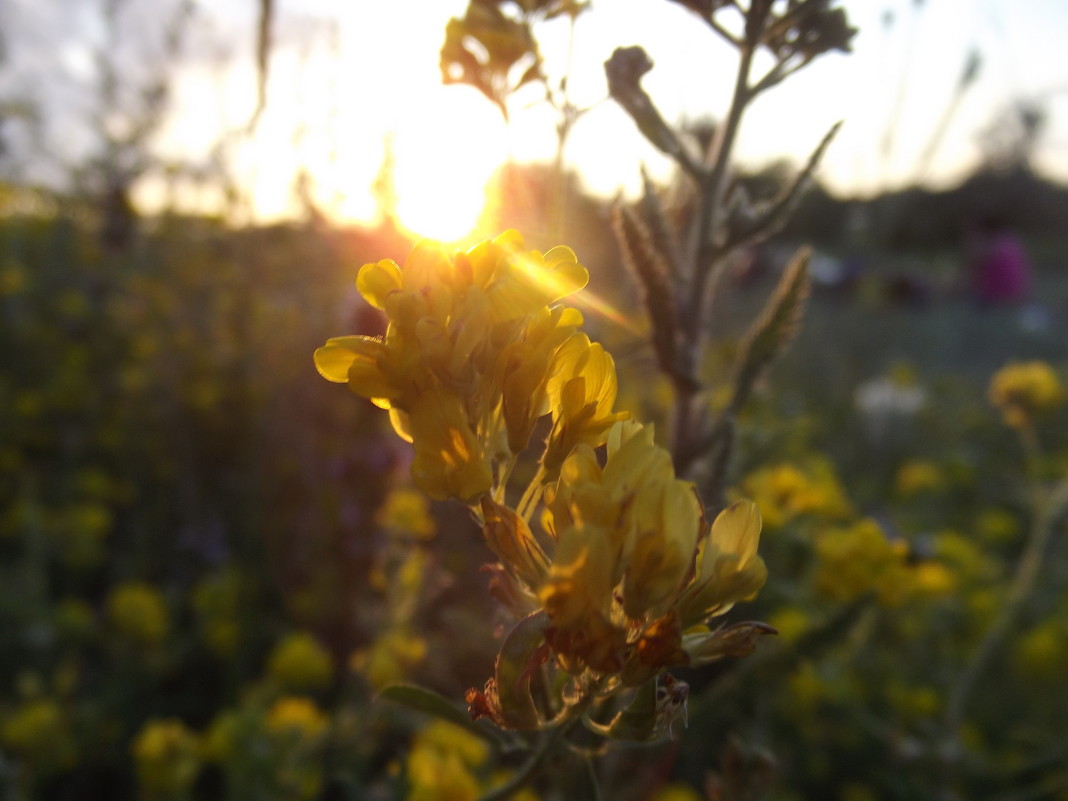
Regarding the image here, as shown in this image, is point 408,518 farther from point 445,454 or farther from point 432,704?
point 445,454

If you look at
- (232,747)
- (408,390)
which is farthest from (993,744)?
(408,390)

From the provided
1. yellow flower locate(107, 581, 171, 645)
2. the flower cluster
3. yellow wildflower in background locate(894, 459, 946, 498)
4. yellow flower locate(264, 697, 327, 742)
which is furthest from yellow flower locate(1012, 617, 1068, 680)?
yellow flower locate(107, 581, 171, 645)

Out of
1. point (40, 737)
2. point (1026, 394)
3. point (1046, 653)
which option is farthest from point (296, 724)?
point (1026, 394)

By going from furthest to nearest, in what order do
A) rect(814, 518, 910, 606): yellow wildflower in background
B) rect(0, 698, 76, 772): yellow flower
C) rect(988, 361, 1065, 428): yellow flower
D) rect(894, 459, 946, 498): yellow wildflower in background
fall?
rect(894, 459, 946, 498): yellow wildflower in background, rect(988, 361, 1065, 428): yellow flower, rect(0, 698, 76, 772): yellow flower, rect(814, 518, 910, 606): yellow wildflower in background

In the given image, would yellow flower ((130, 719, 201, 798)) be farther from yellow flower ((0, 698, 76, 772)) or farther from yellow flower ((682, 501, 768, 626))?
yellow flower ((682, 501, 768, 626))

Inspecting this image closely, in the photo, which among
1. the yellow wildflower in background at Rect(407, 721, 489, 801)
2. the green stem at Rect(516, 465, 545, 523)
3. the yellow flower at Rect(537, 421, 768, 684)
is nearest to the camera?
the yellow flower at Rect(537, 421, 768, 684)

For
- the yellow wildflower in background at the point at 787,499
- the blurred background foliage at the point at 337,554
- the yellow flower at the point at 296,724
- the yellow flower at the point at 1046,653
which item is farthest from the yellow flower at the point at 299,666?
the yellow flower at the point at 1046,653
